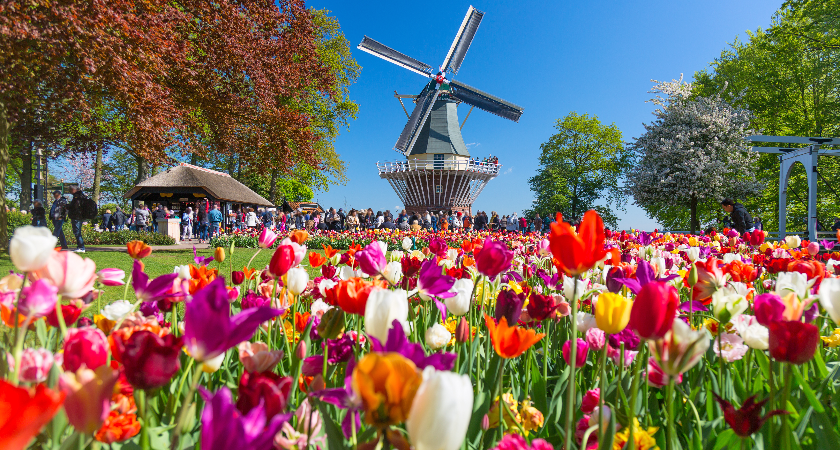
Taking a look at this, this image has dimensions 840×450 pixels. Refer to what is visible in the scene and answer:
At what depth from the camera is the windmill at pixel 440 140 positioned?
2762 cm

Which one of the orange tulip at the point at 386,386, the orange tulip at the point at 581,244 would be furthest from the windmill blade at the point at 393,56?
the orange tulip at the point at 386,386

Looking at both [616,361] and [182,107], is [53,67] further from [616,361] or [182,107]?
[616,361]

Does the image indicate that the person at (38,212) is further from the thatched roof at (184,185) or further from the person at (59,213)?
the thatched roof at (184,185)

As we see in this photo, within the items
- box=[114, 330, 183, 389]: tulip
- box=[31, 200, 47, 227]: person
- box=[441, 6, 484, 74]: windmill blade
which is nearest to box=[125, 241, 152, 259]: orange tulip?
box=[114, 330, 183, 389]: tulip

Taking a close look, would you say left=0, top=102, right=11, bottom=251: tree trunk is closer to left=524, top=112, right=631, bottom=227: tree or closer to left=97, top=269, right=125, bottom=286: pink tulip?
left=97, top=269, right=125, bottom=286: pink tulip

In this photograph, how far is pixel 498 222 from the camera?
20312mm

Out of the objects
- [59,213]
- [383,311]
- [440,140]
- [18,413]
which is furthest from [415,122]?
[18,413]

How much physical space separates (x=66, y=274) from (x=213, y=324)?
50cm

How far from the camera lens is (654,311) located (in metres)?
0.76

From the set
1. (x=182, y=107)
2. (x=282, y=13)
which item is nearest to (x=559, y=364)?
(x=182, y=107)

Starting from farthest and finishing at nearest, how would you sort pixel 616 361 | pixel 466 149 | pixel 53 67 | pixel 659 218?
pixel 466 149, pixel 659 218, pixel 53 67, pixel 616 361

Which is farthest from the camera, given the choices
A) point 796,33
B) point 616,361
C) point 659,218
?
point 659,218

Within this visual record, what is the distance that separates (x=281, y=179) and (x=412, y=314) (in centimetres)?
3392

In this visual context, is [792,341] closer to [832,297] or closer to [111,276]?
[832,297]
